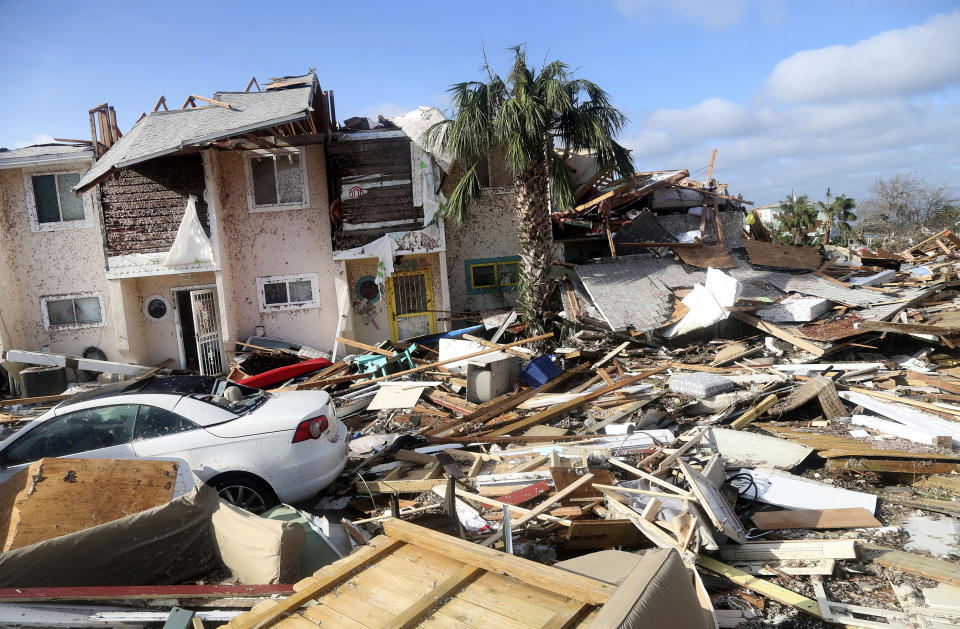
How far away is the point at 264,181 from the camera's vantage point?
48.1 ft

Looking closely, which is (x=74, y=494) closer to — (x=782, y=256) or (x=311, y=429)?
(x=311, y=429)

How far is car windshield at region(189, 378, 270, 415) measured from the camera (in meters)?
5.93

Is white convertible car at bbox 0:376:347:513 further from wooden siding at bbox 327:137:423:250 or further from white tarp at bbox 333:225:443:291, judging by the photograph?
wooden siding at bbox 327:137:423:250

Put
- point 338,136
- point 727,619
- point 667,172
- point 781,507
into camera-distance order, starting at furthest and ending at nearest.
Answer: point 667,172, point 338,136, point 781,507, point 727,619

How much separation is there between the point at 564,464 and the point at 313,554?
112 inches

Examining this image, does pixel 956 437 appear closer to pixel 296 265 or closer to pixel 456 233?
pixel 456 233

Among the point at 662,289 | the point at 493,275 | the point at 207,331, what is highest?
the point at 493,275

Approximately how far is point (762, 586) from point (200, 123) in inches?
550

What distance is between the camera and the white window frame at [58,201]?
46.9ft

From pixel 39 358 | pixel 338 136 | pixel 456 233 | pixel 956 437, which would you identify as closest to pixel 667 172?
pixel 456 233

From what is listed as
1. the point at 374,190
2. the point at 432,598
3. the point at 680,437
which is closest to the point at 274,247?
the point at 374,190

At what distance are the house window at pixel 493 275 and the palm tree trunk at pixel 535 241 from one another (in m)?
2.45

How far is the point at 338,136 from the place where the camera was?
14516 mm


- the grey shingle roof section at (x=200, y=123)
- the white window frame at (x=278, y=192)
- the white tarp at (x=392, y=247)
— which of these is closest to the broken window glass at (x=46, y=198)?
the grey shingle roof section at (x=200, y=123)
